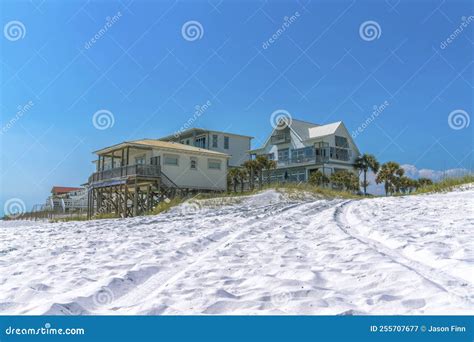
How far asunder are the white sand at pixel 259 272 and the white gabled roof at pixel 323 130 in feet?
117

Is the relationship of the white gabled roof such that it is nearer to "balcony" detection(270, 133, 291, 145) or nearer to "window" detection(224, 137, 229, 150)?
"balcony" detection(270, 133, 291, 145)

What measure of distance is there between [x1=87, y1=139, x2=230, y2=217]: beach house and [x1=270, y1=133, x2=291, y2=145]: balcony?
16.4 metres

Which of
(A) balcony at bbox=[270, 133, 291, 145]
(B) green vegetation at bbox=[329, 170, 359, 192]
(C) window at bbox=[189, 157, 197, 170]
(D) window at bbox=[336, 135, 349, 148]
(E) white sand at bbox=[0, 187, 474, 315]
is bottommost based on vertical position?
(E) white sand at bbox=[0, 187, 474, 315]

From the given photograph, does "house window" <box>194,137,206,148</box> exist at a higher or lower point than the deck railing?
lower

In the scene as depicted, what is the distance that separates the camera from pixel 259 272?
4.66 meters

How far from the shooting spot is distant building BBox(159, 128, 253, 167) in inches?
1649

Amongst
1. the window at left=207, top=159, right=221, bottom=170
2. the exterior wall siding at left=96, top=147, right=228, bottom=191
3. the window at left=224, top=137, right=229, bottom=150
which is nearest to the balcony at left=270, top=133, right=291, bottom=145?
the window at left=224, top=137, right=229, bottom=150

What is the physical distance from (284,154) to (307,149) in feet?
12.5

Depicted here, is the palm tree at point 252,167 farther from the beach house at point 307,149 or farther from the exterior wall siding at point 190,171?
the beach house at point 307,149

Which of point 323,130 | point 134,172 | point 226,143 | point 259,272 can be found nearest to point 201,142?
point 226,143

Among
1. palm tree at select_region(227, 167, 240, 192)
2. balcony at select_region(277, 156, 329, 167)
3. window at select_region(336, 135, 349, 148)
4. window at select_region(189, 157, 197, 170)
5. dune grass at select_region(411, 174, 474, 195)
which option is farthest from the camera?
window at select_region(336, 135, 349, 148)
